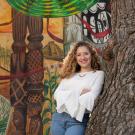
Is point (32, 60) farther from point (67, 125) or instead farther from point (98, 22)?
point (67, 125)

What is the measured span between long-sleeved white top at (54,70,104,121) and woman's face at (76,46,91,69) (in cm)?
9

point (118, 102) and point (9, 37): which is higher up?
point (9, 37)

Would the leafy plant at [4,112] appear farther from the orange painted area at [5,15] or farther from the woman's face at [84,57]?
the woman's face at [84,57]

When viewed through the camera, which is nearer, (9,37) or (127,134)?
(127,134)

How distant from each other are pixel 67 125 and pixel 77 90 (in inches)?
13.6

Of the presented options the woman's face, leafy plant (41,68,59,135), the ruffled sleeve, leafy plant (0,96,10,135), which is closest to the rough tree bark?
the ruffled sleeve

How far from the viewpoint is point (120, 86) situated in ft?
13.4

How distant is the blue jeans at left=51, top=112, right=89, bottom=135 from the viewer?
4.62 meters

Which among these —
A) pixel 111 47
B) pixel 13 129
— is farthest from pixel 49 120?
pixel 111 47

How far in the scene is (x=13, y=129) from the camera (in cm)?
728

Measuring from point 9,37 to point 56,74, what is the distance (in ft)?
2.85

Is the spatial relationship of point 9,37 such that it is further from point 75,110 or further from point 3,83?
point 75,110

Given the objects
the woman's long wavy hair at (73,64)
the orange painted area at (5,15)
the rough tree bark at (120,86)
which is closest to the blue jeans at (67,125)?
the rough tree bark at (120,86)

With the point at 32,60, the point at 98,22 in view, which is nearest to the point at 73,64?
the point at 32,60
